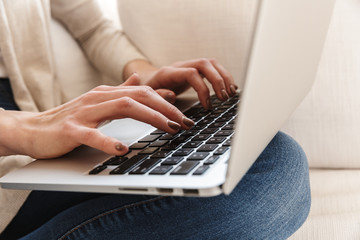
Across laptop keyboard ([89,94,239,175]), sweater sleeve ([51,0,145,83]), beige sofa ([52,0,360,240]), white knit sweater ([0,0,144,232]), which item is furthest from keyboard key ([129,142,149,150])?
sweater sleeve ([51,0,145,83])


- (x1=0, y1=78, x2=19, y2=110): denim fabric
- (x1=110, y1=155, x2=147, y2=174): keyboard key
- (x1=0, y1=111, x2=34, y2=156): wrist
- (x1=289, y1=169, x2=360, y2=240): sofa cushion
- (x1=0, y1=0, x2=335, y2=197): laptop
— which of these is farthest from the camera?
(x1=0, y1=78, x2=19, y2=110): denim fabric

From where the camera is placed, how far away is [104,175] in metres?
0.49

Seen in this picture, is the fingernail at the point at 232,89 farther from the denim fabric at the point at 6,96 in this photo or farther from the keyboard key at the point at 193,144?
the denim fabric at the point at 6,96

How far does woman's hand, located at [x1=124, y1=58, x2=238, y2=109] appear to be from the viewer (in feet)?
2.51

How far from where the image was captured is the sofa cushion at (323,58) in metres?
0.89

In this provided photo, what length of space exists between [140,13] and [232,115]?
0.44 metres

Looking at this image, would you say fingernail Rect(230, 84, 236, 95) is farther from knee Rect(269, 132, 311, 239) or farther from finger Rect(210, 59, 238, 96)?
knee Rect(269, 132, 311, 239)

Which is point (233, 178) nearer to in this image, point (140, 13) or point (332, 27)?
point (332, 27)

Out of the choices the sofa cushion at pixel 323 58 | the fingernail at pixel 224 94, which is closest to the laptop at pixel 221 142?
the fingernail at pixel 224 94

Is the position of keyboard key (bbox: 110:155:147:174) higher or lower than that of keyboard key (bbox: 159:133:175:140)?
higher

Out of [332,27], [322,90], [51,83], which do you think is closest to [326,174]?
[322,90]

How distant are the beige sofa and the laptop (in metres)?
0.24

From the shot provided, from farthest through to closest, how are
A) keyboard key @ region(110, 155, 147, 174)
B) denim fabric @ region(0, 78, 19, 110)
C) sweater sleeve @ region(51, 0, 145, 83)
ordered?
1. sweater sleeve @ region(51, 0, 145, 83)
2. denim fabric @ region(0, 78, 19, 110)
3. keyboard key @ region(110, 155, 147, 174)

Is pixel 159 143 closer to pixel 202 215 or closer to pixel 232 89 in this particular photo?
pixel 202 215
